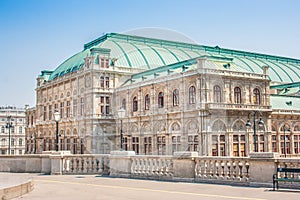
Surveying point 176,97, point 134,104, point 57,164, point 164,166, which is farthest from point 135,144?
point 164,166

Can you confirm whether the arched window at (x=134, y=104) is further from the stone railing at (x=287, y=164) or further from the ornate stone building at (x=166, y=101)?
the stone railing at (x=287, y=164)

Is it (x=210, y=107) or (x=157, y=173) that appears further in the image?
(x=210, y=107)

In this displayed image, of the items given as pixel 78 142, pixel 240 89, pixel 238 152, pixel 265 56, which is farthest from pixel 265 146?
pixel 265 56

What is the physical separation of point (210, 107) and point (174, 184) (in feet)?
87.8

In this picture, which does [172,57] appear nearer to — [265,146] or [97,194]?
[265,146]

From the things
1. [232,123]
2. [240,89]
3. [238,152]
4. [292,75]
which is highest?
[292,75]

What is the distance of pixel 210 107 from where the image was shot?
45.6m

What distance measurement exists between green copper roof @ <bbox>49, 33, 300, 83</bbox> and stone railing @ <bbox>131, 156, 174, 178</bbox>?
3771 cm

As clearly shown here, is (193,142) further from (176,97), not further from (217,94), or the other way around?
(217,94)

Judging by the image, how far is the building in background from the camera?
11619cm

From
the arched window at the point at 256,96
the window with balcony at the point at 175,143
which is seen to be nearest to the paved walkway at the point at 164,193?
the window with balcony at the point at 175,143

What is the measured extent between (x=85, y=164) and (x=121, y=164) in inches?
140

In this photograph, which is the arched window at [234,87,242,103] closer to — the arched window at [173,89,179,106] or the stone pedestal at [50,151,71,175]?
the arched window at [173,89,179,106]

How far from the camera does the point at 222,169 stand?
19.5m
